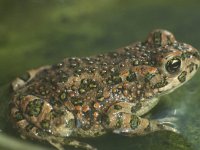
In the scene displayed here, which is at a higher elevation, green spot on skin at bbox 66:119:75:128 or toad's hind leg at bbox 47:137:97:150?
green spot on skin at bbox 66:119:75:128

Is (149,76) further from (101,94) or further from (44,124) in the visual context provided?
(44,124)

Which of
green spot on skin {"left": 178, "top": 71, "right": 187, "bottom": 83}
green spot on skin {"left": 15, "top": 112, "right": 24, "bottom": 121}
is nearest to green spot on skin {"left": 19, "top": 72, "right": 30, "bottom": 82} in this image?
green spot on skin {"left": 15, "top": 112, "right": 24, "bottom": 121}

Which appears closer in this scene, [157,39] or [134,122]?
[134,122]

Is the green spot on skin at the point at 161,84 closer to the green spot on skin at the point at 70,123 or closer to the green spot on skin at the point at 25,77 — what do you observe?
the green spot on skin at the point at 70,123

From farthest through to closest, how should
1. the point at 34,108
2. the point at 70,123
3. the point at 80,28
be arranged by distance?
1. the point at 80,28
2. the point at 70,123
3. the point at 34,108

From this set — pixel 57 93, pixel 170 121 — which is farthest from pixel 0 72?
pixel 170 121

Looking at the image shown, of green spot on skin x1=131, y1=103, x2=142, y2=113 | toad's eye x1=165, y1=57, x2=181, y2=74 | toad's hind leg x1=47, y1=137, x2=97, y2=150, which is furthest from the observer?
green spot on skin x1=131, y1=103, x2=142, y2=113

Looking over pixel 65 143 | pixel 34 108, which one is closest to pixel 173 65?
pixel 65 143

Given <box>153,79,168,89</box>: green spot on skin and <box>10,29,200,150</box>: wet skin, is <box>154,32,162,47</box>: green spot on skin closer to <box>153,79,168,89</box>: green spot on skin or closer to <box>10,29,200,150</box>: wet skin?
<box>10,29,200,150</box>: wet skin
